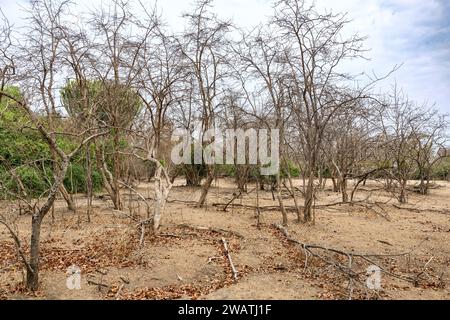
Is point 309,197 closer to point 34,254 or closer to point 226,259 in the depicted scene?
point 226,259

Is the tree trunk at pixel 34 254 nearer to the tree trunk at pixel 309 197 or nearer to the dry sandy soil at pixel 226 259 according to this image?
the dry sandy soil at pixel 226 259

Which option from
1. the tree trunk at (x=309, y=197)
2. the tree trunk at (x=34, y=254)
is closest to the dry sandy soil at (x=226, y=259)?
the tree trunk at (x=34, y=254)

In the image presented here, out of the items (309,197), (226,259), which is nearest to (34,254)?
(226,259)

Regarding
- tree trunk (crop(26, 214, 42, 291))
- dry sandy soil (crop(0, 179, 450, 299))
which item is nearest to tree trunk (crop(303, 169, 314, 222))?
dry sandy soil (crop(0, 179, 450, 299))

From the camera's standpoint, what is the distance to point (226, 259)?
6.06 metres

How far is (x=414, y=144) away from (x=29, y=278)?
1618cm

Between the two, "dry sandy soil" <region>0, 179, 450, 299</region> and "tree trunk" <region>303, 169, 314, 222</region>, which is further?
"tree trunk" <region>303, 169, 314, 222</region>

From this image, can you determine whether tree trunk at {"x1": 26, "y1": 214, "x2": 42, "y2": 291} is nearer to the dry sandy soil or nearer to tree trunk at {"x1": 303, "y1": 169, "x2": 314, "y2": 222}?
the dry sandy soil

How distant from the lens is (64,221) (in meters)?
8.88

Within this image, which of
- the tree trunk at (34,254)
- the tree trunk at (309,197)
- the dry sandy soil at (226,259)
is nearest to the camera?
the tree trunk at (34,254)

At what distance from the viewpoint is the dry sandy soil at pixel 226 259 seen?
15.5 feet

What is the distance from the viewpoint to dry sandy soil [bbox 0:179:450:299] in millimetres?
4738

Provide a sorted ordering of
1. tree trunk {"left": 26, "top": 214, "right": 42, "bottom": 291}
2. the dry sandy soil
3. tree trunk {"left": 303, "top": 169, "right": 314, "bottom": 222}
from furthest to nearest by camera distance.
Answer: tree trunk {"left": 303, "top": 169, "right": 314, "bottom": 222}, the dry sandy soil, tree trunk {"left": 26, "top": 214, "right": 42, "bottom": 291}

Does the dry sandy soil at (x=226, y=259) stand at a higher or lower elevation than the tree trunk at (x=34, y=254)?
lower
